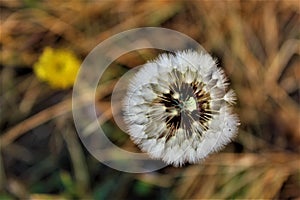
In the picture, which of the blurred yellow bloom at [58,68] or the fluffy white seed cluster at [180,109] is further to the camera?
the blurred yellow bloom at [58,68]

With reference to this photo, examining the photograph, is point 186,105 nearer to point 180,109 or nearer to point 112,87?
point 180,109

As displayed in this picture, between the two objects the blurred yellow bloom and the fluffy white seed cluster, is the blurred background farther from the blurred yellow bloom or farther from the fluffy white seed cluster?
the fluffy white seed cluster

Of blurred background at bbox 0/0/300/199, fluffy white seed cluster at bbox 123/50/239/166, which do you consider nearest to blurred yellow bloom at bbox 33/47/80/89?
blurred background at bbox 0/0/300/199

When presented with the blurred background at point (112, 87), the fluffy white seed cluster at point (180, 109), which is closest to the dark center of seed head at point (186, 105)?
the fluffy white seed cluster at point (180, 109)

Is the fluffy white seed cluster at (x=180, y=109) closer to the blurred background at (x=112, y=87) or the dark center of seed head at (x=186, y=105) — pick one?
the dark center of seed head at (x=186, y=105)

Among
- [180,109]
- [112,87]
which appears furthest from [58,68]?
[180,109]

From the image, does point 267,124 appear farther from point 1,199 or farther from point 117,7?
point 1,199

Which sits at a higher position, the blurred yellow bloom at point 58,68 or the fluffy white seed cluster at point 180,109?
the fluffy white seed cluster at point 180,109

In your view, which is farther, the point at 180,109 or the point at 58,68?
the point at 58,68
